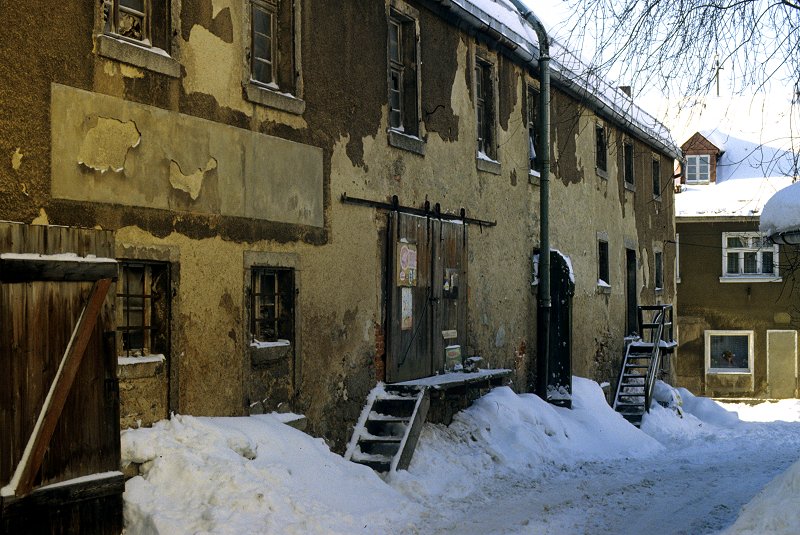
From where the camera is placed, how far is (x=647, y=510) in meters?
9.65

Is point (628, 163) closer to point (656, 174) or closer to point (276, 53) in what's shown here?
point (656, 174)

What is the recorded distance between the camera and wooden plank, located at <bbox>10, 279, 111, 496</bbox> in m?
6.36

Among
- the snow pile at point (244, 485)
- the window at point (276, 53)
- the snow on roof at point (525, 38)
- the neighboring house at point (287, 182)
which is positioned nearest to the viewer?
the snow pile at point (244, 485)

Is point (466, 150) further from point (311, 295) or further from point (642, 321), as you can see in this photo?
point (642, 321)

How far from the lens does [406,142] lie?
12398mm

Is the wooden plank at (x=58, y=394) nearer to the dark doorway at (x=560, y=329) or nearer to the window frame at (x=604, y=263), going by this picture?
the dark doorway at (x=560, y=329)

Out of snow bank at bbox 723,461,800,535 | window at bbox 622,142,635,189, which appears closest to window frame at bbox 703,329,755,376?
window at bbox 622,142,635,189

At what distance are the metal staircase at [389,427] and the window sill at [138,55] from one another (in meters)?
4.58

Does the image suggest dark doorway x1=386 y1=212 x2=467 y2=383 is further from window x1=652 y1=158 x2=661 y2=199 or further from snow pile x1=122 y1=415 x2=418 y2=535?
window x1=652 y1=158 x2=661 y2=199

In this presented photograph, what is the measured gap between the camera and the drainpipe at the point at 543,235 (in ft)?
52.2

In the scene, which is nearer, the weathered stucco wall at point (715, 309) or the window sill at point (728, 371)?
the weathered stucco wall at point (715, 309)

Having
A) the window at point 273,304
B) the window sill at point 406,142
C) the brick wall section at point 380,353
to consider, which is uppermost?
the window sill at point 406,142

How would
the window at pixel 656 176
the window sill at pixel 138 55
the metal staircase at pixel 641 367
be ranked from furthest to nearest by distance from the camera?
the window at pixel 656 176 < the metal staircase at pixel 641 367 < the window sill at pixel 138 55

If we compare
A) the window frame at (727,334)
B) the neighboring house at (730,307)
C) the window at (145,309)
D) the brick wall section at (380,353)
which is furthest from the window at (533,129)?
the window frame at (727,334)
